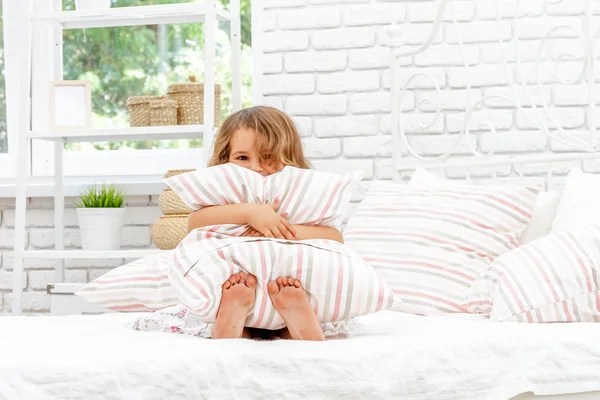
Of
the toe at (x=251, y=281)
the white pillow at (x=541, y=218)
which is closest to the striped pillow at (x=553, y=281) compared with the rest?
the white pillow at (x=541, y=218)

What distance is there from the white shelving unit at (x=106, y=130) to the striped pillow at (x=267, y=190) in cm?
118

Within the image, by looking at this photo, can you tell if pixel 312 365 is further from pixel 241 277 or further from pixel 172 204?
pixel 172 204

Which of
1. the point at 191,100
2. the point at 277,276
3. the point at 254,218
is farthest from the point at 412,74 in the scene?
the point at 277,276

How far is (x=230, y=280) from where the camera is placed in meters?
1.39

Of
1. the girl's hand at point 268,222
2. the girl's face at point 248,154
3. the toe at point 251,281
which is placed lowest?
the toe at point 251,281

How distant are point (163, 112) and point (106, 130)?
0.20 m

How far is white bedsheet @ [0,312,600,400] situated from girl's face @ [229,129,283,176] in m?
0.39

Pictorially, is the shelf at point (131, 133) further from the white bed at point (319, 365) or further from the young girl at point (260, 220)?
the white bed at point (319, 365)

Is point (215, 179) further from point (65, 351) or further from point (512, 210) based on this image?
point (512, 210)

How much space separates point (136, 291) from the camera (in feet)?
6.94

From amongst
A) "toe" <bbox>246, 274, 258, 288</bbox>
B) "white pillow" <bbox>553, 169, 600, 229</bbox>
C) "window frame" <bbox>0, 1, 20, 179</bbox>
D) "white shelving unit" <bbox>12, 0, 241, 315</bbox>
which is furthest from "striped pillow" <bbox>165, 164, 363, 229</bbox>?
"window frame" <bbox>0, 1, 20, 179</bbox>

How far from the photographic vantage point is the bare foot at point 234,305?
4.54 feet

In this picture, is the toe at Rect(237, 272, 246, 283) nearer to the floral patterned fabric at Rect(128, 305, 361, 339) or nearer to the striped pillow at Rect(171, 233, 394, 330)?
the striped pillow at Rect(171, 233, 394, 330)

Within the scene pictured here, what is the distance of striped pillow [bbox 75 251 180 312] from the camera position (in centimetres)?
210
